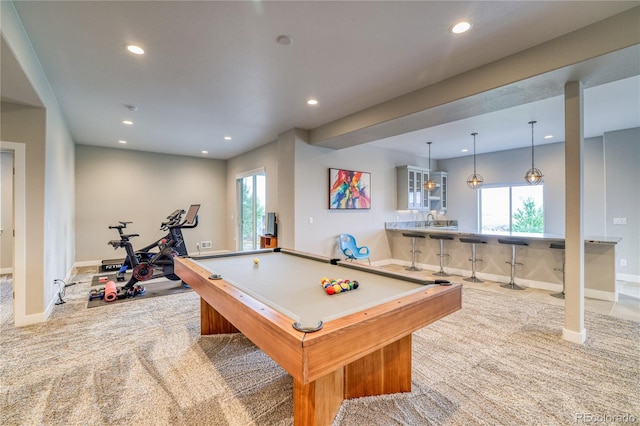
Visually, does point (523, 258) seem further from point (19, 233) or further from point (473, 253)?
point (19, 233)

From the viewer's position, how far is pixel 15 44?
82.6 inches

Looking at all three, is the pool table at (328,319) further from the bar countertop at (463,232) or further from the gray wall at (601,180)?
the gray wall at (601,180)

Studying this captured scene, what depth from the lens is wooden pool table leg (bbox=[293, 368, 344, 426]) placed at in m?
1.42

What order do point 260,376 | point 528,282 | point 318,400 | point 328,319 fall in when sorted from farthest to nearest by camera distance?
1. point 528,282
2. point 260,376
3. point 318,400
4. point 328,319

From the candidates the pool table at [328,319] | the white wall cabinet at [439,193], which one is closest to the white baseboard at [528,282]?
the white wall cabinet at [439,193]

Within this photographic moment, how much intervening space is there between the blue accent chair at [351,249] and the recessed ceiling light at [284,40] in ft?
11.9

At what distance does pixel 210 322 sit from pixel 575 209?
370 cm

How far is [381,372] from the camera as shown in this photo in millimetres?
1939

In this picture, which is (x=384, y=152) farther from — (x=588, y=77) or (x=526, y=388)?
(x=526, y=388)

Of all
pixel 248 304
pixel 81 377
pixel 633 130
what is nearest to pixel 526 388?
pixel 248 304

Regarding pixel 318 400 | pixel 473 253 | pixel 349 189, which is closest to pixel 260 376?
pixel 318 400

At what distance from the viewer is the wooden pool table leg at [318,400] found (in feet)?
4.66

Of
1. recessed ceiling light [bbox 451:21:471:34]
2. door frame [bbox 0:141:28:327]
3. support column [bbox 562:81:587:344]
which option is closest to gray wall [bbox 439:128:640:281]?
support column [bbox 562:81:587:344]

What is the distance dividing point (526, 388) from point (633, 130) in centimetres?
582
